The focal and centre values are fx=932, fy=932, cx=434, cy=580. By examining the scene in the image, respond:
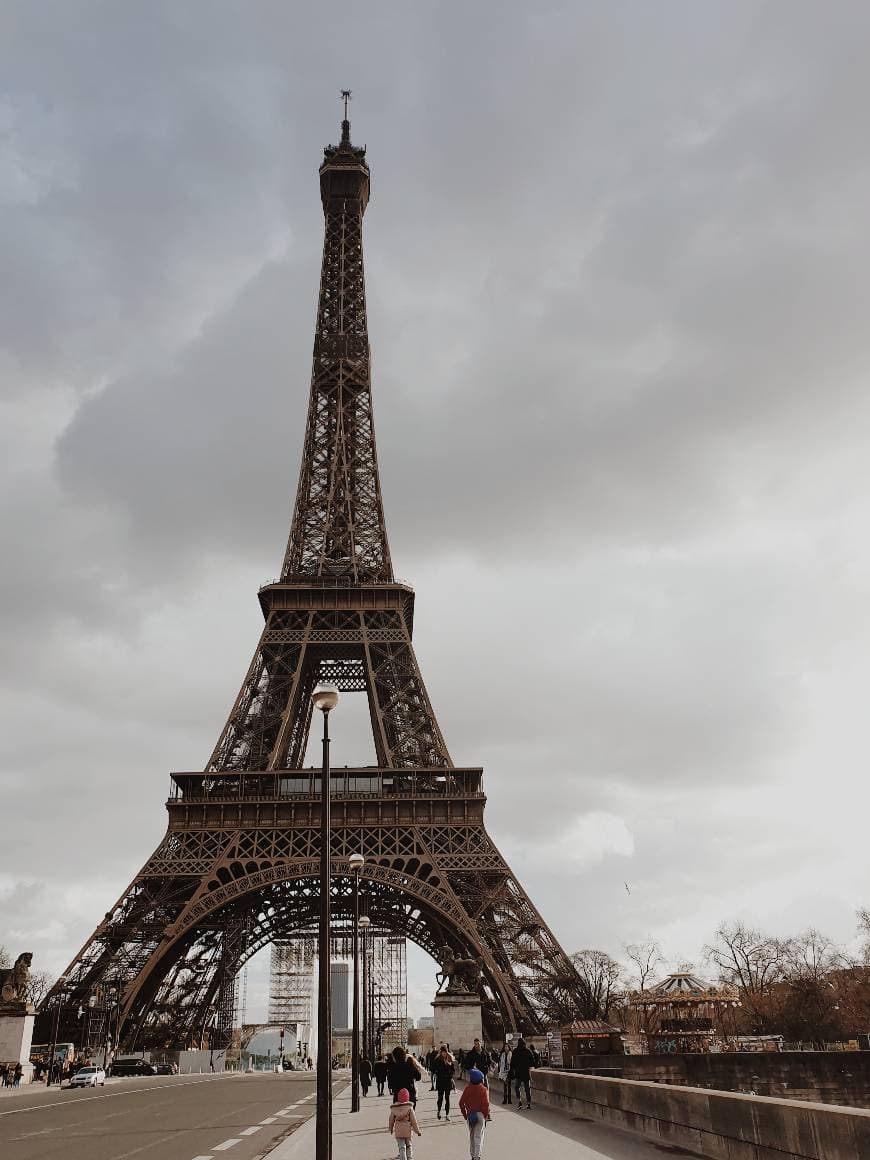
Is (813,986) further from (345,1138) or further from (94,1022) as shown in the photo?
(345,1138)

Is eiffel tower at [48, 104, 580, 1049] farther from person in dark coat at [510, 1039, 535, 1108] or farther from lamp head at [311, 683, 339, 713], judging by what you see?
lamp head at [311, 683, 339, 713]

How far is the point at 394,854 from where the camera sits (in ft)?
173

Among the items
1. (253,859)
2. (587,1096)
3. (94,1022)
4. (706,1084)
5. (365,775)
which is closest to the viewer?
Result: (587,1096)

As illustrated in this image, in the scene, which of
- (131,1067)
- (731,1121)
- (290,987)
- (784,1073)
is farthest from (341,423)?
(290,987)

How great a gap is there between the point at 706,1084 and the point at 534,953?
57.2ft

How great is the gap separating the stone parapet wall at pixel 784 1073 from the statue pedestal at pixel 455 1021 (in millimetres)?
10012

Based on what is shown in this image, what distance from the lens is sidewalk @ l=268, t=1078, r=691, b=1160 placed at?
14.8 metres

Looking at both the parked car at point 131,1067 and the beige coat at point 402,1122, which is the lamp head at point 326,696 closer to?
the beige coat at point 402,1122

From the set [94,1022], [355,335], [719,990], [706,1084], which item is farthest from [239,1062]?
[355,335]

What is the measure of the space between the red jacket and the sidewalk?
836 mm

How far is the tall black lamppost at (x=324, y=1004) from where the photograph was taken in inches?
454

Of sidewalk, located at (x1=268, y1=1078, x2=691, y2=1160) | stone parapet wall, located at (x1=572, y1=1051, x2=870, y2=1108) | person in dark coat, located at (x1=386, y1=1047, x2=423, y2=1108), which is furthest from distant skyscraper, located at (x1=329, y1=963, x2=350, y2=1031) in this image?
person in dark coat, located at (x1=386, y1=1047, x2=423, y2=1108)

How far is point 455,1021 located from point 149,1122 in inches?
833

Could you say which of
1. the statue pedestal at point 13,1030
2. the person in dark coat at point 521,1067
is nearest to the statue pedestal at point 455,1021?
the person in dark coat at point 521,1067
